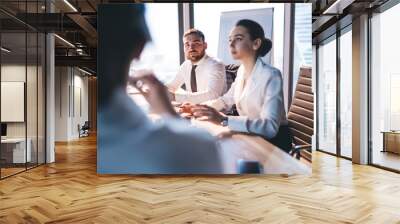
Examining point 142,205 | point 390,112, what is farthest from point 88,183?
point 390,112

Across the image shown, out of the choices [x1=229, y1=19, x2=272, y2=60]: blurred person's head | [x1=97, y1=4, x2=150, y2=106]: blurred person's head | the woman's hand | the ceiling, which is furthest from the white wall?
[x1=229, y1=19, x2=272, y2=60]: blurred person's head

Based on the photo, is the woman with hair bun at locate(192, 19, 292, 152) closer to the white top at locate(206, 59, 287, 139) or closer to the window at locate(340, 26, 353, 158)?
the white top at locate(206, 59, 287, 139)

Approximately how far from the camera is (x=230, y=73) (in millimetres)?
6469

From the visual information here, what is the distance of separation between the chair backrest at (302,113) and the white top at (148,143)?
4.49 ft

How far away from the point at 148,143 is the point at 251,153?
1.75 metres

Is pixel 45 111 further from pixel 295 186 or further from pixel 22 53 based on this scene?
pixel 295 186

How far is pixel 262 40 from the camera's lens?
6461 millimetres

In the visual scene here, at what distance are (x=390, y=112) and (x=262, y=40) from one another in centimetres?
312

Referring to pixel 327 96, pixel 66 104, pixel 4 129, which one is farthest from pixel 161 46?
pixel 66 104

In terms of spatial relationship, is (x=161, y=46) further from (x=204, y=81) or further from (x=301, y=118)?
(x=301, y=118)

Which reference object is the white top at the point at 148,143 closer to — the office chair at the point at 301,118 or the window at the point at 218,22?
the office chair at the point at 301,118

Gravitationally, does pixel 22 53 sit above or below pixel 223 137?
above

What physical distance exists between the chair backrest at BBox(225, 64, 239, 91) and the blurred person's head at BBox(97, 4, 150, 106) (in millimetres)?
1457

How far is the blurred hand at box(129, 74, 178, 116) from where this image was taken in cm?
646
